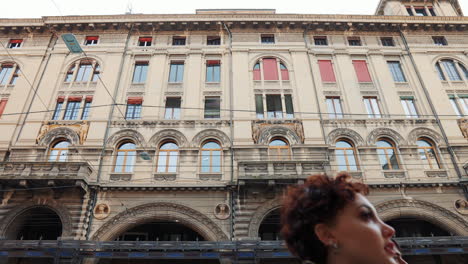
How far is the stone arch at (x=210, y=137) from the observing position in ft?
53.0

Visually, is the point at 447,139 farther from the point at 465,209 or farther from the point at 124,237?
the point at 124,237

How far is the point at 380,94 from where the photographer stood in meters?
18.3

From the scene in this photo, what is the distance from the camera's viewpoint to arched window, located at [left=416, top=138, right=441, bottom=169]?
15.9m

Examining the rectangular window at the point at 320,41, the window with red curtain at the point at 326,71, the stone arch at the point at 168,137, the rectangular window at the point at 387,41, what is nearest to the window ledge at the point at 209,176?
the stone arch at the point at 168,137

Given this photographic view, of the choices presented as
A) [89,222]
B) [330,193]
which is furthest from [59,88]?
[330,193]

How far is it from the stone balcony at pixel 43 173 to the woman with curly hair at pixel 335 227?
46.1 ft

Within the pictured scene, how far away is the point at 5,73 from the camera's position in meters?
19.4

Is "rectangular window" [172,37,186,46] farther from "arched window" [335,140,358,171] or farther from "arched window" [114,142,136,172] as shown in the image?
"arched window" [335,140,358,171]

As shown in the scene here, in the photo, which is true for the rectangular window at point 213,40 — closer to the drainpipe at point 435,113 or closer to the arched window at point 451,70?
the drainpipe at point 435,113

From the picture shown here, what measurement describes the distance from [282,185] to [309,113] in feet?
17.5

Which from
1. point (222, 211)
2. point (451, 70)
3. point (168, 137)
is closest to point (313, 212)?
point (222, 211)

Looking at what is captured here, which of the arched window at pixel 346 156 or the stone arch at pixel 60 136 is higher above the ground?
the stone arch at pixel 60 136

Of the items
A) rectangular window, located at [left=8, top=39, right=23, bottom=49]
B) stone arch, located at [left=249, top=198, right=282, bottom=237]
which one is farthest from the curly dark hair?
rectangular window, located at [left=8, top=39, right=23, bottom=49]

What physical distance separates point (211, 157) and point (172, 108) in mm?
4453
